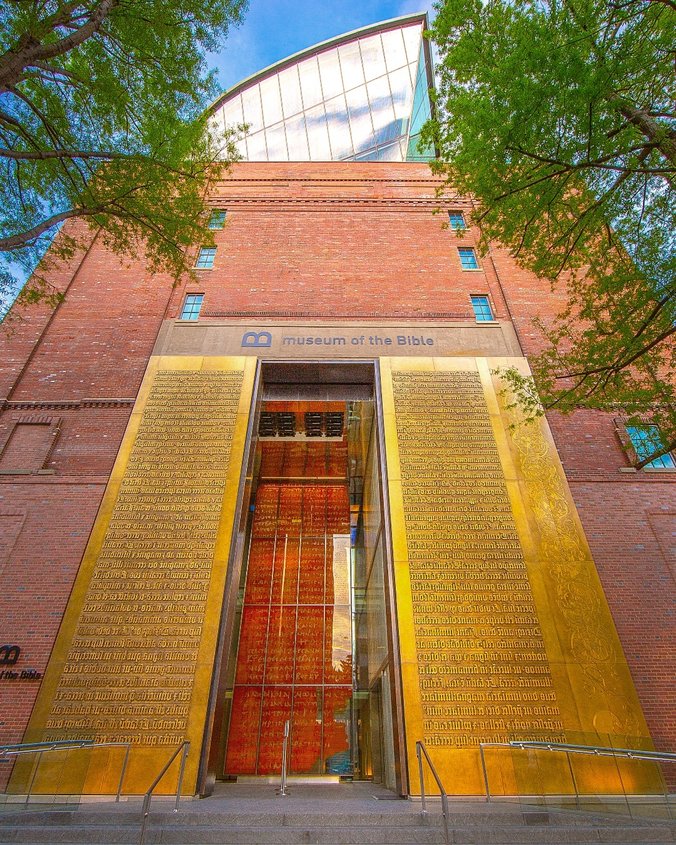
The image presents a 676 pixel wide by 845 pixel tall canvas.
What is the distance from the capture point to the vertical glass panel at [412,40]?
87.3ft

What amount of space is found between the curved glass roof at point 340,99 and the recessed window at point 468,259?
1174cm

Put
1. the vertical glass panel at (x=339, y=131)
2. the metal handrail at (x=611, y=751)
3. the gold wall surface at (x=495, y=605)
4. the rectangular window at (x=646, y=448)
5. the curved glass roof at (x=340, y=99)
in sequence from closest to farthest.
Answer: the metal handrail at (x=611, y=751), the gold wall surface at (x=495, y=605), the rectangular window at (x=646, y=448), the curved glass roof at (x=340, y=99), the vertical glass panel at (x=339, y=131)

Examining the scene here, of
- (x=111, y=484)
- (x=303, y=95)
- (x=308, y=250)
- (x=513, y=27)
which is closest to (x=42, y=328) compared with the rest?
(x=111, y=484)

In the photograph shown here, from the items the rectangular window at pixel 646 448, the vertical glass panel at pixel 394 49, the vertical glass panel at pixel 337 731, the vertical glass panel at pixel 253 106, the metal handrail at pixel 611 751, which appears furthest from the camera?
the vertical glass panel at pixel 253 106

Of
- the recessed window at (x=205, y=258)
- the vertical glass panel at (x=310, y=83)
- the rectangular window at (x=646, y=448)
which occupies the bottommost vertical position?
the rectangular window at (x=646, y=448)

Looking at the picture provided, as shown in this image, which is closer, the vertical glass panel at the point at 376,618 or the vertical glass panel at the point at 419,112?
the vertical glass panel at the point at 376,618

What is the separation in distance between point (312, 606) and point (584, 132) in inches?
522

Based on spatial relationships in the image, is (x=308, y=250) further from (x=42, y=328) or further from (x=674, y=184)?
(x=674, y=184)

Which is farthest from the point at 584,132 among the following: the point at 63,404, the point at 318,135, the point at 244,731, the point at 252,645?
the point at 318,135

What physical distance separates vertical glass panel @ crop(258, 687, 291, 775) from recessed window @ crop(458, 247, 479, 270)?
14408 millimetres

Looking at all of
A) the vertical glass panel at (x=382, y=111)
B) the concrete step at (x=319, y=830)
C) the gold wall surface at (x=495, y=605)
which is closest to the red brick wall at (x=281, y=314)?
the gold wall surface at (x=495, y=605)

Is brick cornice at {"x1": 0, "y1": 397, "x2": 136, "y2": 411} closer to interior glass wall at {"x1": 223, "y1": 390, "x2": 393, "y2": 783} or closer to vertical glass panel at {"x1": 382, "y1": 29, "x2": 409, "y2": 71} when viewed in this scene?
interior glass wall at {"x1": 223, "y1": 390, "x2": 393, "y2": 783}

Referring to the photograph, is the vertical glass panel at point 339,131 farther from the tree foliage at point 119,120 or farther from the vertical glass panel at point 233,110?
the tree foliage at point 119,120

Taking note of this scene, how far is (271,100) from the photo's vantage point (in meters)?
27.6
